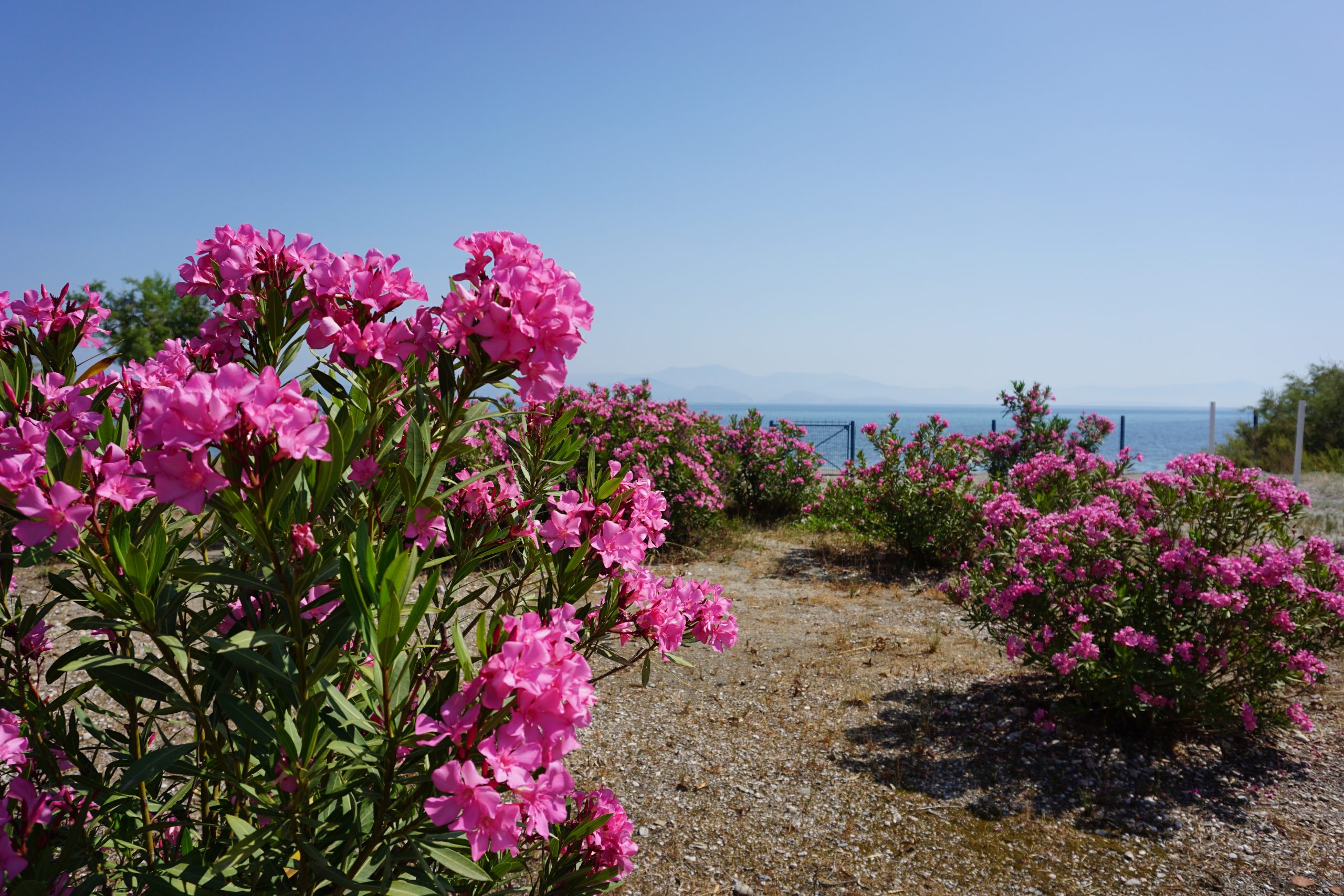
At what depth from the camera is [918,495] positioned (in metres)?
7.10

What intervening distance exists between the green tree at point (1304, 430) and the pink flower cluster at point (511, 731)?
19216 millimetres

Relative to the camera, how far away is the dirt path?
2.63 meters

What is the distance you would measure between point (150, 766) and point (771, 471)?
8.93 m

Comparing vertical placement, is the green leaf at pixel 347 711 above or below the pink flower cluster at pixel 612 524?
below

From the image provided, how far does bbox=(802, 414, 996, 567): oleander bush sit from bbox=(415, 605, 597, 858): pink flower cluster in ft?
20.7

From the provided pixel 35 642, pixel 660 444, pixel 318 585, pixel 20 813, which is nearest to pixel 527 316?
pixel 318 585

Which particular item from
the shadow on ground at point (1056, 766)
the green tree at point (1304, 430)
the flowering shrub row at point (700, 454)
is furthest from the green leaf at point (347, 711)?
the green tree at point (1304, 430)

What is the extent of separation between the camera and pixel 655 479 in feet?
26.8

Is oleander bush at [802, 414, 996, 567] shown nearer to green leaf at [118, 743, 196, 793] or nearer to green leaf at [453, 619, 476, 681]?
green leaf at [453, 619, 476, 681]

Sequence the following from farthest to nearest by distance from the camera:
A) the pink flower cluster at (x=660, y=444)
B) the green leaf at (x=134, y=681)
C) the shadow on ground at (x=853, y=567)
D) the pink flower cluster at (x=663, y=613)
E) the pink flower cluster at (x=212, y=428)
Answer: the pink flower cluster at (x=660, y=444)
the shadow on ground at (x=853, y=567)
the pink flower cluster at (x=663, y=613)
the green leaf at (x=134, y=681)
the pink flower cluster at (x=212, y=428)

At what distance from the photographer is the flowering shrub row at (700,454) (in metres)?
8.05

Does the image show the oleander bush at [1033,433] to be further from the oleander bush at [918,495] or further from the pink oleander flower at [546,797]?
the pink oleander flower at [546,797]

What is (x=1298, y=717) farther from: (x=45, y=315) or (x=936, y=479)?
(x=45, y=315)

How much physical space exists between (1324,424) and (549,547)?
22.5 metres
